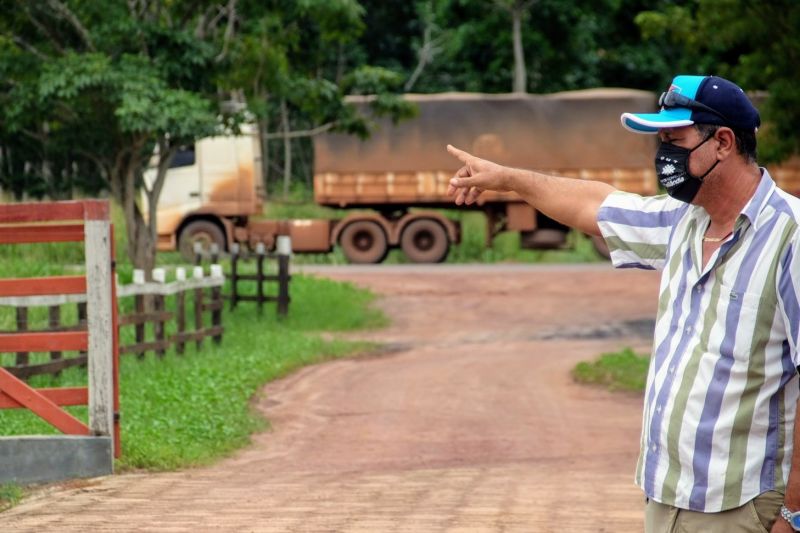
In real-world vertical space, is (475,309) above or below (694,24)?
below

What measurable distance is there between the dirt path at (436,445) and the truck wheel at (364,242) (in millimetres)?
6696

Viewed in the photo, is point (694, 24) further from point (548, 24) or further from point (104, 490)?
point (548, 24)

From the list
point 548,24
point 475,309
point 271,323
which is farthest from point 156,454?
point 548,24

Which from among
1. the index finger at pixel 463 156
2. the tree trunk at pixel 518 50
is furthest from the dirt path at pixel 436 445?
the tree trunk at pixel 518 50

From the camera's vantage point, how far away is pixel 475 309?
79.2 feet

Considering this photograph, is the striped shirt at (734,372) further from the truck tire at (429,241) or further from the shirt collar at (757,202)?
the truck tire at (429,241)

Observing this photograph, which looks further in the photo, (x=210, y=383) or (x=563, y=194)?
(x=210, y=383)

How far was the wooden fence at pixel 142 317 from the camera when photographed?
41.9 feet

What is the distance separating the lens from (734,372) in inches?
142

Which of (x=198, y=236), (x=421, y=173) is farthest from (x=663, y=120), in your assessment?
(x=421, y=173)

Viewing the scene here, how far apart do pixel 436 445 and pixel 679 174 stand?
28.2 ft

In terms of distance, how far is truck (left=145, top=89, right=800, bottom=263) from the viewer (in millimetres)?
31078

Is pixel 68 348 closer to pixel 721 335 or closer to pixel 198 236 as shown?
pixel 721 335

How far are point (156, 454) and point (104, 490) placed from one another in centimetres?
174
